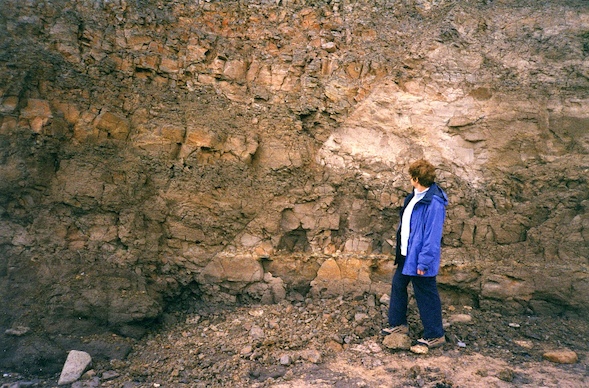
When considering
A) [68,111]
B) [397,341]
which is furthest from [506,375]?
[68,111]

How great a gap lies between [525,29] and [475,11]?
550mm

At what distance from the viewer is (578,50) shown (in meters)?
4.44

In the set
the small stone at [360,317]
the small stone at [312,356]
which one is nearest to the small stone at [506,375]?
the small stone at [360,317]

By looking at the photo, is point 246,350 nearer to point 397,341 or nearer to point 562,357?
point 397,341

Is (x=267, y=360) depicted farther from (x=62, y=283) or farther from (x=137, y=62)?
(x=137, y=62)

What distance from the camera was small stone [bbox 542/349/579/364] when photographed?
3492mm

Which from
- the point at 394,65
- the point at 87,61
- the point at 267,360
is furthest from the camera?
the point at 394,65

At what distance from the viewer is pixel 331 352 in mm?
3703

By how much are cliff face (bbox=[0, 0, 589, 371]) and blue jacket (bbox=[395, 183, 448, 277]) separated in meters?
0.91

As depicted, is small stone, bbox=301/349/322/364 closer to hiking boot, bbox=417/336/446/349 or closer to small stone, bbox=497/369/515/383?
hiking boot, bbox=417/336/446/349

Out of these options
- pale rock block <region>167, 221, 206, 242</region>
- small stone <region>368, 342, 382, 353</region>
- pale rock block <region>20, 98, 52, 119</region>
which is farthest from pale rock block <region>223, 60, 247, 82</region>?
small stone <region>368, 342, 382, 353</region>

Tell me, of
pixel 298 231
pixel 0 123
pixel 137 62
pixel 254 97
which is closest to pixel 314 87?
pixel 254 97

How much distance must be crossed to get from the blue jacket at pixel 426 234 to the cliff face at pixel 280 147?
914 millimetres

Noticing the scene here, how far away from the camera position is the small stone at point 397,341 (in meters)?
3.62
